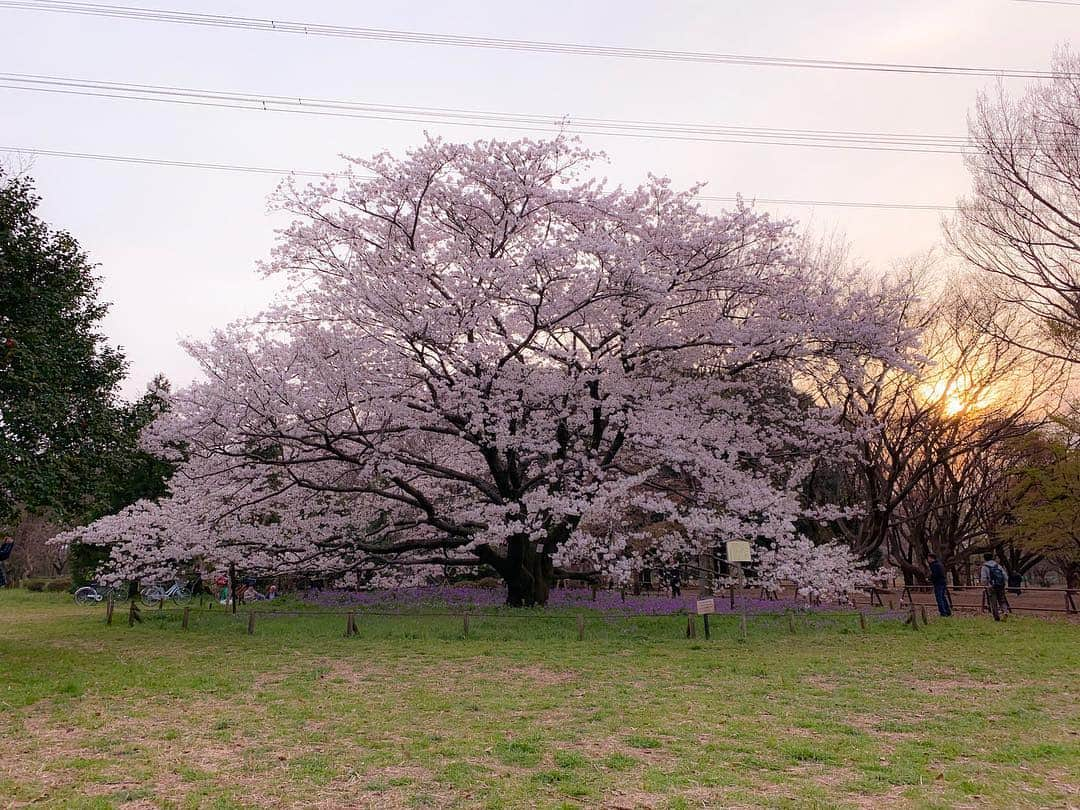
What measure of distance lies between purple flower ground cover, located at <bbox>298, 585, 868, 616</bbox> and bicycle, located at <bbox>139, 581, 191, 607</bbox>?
17.5 feet

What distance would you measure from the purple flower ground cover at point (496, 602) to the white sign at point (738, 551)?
4780 mm

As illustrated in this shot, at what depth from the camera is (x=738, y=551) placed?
14781 mm

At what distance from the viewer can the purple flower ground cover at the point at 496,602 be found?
21.2 meters

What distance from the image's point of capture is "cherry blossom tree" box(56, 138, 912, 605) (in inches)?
664

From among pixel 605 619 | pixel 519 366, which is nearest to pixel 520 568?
pixel 605 619

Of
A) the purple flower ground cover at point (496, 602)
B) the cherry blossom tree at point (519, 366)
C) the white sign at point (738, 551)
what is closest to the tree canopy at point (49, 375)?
the cherry blossom tree at point (519, 366)

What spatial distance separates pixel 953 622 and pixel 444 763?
1662cm

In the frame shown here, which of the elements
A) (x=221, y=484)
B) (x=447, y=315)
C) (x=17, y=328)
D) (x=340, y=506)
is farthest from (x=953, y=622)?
(x=17, y=328)

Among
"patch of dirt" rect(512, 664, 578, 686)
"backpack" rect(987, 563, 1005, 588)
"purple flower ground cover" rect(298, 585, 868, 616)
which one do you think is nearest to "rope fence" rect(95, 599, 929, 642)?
"purple flower ground cover" rect(298, 585, 868, 616)

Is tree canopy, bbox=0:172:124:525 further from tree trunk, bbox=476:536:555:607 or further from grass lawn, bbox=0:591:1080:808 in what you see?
tree trunk, bbox=476:536:555:607

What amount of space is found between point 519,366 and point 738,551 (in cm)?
650

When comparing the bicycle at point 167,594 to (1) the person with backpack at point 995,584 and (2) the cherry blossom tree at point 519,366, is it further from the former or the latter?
(1) the person with backpack at point 995,584

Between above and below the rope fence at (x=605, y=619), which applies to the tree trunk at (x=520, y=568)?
above

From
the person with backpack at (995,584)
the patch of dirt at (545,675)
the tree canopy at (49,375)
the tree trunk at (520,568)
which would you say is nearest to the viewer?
the patch of dirt at (545,675)
